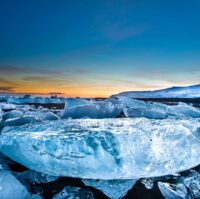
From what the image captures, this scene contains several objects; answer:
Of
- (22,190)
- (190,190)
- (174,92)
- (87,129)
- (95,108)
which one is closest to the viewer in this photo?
(22,190)

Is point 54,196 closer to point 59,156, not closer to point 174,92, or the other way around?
point 59,156

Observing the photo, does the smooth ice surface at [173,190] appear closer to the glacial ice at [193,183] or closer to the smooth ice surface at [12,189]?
the glacial ice at [193,183]

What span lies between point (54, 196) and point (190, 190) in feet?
3.30

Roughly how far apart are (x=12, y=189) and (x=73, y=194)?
42 centimetres

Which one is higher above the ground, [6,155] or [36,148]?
[36,148]

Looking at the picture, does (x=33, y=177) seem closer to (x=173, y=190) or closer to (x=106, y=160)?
(x=106, y=160)

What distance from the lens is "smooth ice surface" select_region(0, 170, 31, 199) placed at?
5.49 ft

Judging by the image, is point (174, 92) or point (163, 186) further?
point (174, 92)

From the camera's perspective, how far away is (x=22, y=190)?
5.62 ft

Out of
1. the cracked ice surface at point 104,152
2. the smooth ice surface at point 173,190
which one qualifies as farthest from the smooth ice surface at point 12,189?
the smooth ice surface at point 173,190

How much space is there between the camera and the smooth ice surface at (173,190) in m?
1.77

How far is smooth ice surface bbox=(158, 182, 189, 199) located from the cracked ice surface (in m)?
0.11

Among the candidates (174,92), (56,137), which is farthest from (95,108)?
(174,92)

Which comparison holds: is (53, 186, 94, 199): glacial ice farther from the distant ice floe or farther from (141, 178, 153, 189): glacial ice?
(141, 178, 153, 189): glacial ice
